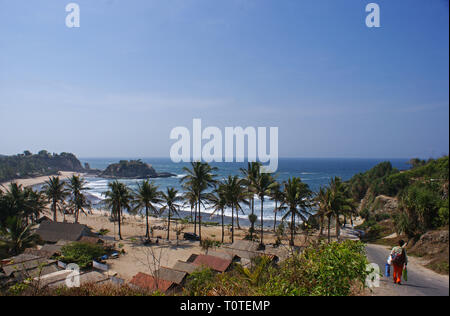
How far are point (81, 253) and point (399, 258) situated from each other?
18034 millimetres

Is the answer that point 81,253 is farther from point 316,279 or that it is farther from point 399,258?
point 399,258

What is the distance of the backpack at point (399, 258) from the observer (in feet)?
17.1

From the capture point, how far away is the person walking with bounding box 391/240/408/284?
520 cm

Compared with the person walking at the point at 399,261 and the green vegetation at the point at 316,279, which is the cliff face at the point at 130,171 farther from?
the person walking at the point at 399,261

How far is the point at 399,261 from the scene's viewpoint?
526cm

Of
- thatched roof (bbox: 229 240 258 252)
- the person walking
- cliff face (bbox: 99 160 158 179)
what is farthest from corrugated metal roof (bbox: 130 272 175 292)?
cliff face (bbox: 99 160 158 179)

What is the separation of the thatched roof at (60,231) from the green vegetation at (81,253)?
522 cm

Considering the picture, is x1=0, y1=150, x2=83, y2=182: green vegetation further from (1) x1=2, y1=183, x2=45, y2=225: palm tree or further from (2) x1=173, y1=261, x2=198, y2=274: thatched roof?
(2) x1=173, y1=261, x2=198, y2=274: thatched roof

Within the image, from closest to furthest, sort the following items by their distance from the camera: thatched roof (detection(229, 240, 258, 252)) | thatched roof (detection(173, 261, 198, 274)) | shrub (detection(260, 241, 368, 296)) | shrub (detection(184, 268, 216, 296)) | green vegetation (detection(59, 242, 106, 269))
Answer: shrub (detection(260, 241, 368, 296))
shrub (detection(184, 268, 216, 296))
thatched roof (detection(173, 261, 198, 274))
green vegetation (detection(59, 242, 106, 269))
thatched roof (detection(229, 240, 258, 252))

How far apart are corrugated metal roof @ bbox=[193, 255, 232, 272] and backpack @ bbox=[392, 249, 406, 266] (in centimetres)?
1050

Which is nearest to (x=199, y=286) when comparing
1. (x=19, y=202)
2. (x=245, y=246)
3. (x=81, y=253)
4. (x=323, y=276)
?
(x=323, y=276)

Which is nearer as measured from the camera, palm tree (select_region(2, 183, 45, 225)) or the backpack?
the backpack
